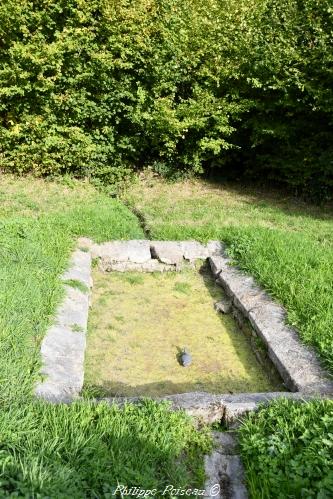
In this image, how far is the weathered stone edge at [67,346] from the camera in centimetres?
361

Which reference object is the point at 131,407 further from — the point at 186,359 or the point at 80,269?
the point at 80,269

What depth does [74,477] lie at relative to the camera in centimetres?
258

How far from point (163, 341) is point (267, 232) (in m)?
2.70

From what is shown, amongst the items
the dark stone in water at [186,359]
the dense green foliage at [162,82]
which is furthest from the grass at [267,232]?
the dark stone in water at [186,359]

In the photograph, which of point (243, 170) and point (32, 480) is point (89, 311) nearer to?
point (32, 480)

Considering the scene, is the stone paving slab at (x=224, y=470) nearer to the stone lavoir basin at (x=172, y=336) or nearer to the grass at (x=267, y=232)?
the stone lavoir basin at (x=172, y=336)

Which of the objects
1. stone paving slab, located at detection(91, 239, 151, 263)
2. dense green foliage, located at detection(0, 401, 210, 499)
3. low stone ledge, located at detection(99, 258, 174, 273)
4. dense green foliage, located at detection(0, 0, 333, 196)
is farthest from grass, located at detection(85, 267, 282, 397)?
dense green foliage, located at detection(0, 0, 333, 196)

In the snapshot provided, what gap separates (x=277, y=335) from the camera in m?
4.57

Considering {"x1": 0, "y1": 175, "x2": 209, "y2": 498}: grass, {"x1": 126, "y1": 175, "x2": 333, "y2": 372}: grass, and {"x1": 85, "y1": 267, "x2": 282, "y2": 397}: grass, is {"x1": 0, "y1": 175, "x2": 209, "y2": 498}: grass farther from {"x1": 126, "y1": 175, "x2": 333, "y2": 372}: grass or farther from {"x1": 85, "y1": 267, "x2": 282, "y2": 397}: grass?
{"x1": 126, "y1": 175, "x2": 333, "y2": 372}: grass

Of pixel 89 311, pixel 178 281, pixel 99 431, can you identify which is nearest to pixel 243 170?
pixel 178 281

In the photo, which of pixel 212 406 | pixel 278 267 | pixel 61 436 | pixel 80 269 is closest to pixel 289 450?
pixel 212 406

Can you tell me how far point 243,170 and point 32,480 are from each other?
358 inches

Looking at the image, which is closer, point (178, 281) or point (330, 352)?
point (330, 352)

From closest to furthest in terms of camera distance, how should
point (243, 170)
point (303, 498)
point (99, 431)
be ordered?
1. point (303, 498)
2. point (99, 431)
3. point (243, 170)
